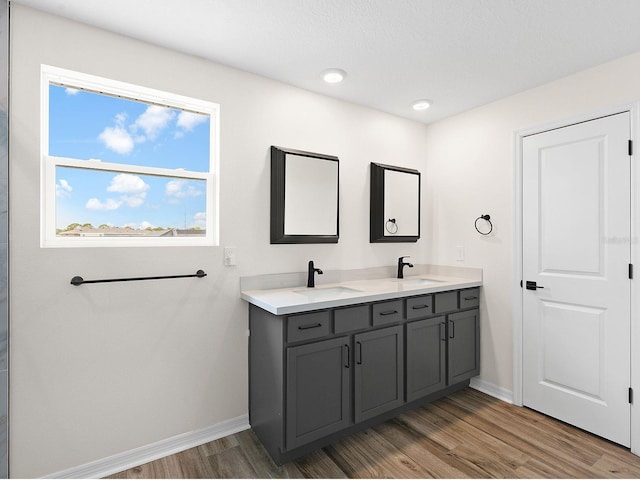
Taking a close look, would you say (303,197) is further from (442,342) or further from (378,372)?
(442,342)

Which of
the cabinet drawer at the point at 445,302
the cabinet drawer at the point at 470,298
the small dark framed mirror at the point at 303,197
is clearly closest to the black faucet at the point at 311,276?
the small dark framed mirror at the point at 303,197

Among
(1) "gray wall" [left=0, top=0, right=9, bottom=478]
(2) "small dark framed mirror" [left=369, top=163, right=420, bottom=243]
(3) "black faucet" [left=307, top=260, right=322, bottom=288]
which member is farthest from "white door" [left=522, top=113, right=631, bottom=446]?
(1) "gray wall" [left=0, top=0, right=9, bottom=478]

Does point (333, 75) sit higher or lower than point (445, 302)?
higher

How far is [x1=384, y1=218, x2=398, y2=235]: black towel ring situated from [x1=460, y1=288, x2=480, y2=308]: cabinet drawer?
0.76m

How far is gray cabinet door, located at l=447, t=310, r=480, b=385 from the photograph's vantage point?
2.74m

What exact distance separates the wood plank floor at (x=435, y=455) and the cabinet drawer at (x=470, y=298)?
2.78ft

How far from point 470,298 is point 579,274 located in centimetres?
78

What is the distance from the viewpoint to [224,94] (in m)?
2.31

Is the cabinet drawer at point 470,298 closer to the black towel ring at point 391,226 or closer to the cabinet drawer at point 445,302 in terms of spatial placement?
the cabinet drawer at point 445,302

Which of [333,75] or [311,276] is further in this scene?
[311,276]

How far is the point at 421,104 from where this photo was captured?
2924 mm

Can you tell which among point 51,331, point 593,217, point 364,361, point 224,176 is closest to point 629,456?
point 593,217

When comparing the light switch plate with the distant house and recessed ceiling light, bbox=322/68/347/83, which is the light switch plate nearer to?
the distant house

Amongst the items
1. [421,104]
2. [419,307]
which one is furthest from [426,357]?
[421,104]
